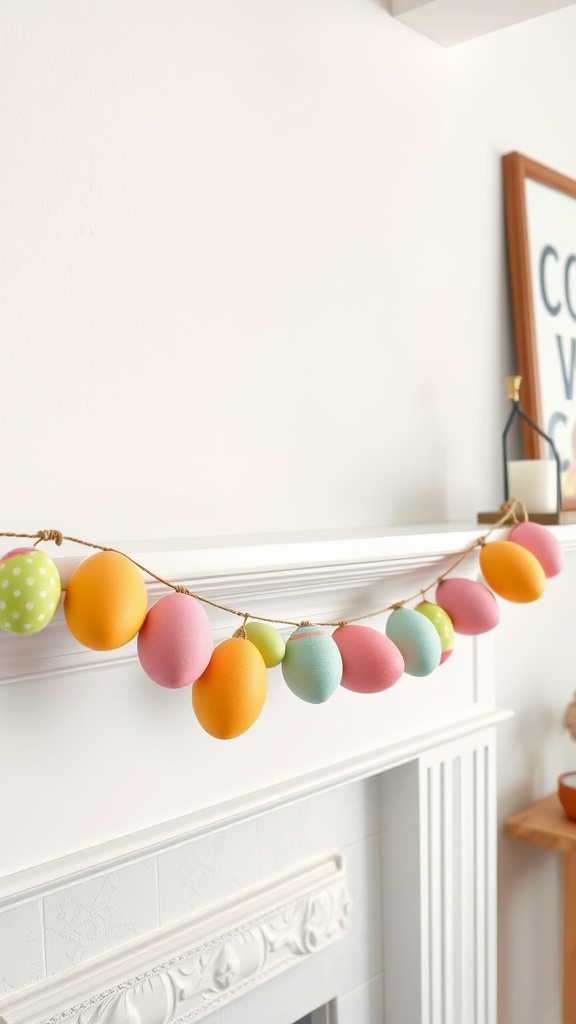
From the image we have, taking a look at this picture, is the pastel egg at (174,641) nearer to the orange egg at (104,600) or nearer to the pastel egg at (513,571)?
the orange egg at (104,600)

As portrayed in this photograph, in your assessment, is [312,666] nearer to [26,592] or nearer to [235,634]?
[235,634]

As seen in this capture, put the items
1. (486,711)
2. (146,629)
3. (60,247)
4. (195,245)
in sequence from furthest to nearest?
1. (486,711)
2. (195,245)
3. (60,247)
4. (146,629)

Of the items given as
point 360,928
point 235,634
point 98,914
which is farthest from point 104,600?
point 360,928

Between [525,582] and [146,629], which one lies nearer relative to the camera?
[146,629]

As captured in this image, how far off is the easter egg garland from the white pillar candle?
0.79 ft

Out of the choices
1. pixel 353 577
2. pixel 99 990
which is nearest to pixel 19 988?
pixel 99 990

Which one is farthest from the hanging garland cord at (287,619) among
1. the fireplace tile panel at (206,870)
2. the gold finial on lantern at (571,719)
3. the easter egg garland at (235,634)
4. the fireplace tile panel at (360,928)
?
the gold finial on lantern at (571,719)

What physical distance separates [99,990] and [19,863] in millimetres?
222

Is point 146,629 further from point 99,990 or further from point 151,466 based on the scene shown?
point 99,990

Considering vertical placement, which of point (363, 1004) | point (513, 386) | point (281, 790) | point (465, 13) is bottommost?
point (363, 1004)

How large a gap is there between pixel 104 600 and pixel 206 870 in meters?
0.46

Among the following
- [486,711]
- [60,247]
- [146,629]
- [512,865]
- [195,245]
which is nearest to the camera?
[146,629]

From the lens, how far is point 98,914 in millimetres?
884

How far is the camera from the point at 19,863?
2.39 feet
